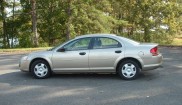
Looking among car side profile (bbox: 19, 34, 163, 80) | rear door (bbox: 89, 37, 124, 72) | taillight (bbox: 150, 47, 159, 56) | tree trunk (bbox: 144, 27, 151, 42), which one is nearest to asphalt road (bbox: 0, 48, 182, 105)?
car side profile (bbox: 19, 34, 163, 80)

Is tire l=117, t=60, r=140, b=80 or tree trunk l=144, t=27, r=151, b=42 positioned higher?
tree trunk l=144, t=27, r=151, b=42

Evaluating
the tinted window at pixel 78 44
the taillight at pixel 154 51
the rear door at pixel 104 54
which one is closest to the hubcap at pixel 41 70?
the tinted window at pixel 78 44

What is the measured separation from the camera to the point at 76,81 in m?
9.76

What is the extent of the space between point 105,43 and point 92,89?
187 centimetres

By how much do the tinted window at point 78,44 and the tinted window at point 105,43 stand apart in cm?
27

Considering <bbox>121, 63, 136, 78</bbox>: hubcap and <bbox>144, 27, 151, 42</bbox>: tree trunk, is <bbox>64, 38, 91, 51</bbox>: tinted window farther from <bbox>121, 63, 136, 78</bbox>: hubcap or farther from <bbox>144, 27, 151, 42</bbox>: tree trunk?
<bbox>144, 27, 151, 42</bbox>: tree trunk

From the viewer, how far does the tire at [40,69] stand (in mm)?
10289

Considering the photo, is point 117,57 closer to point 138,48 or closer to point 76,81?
point 138,48

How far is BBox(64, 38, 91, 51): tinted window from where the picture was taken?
10016 millimetres

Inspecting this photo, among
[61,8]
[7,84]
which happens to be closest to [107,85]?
[7,84]

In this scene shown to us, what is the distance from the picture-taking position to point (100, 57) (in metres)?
9.72

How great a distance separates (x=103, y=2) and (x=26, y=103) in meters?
29.7

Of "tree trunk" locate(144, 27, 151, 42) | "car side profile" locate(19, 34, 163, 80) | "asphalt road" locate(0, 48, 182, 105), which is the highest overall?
"tree trunk" locate(144, 27, 151, 42)

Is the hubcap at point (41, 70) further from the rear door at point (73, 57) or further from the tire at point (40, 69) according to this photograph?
the rear door at point (73, 57)
